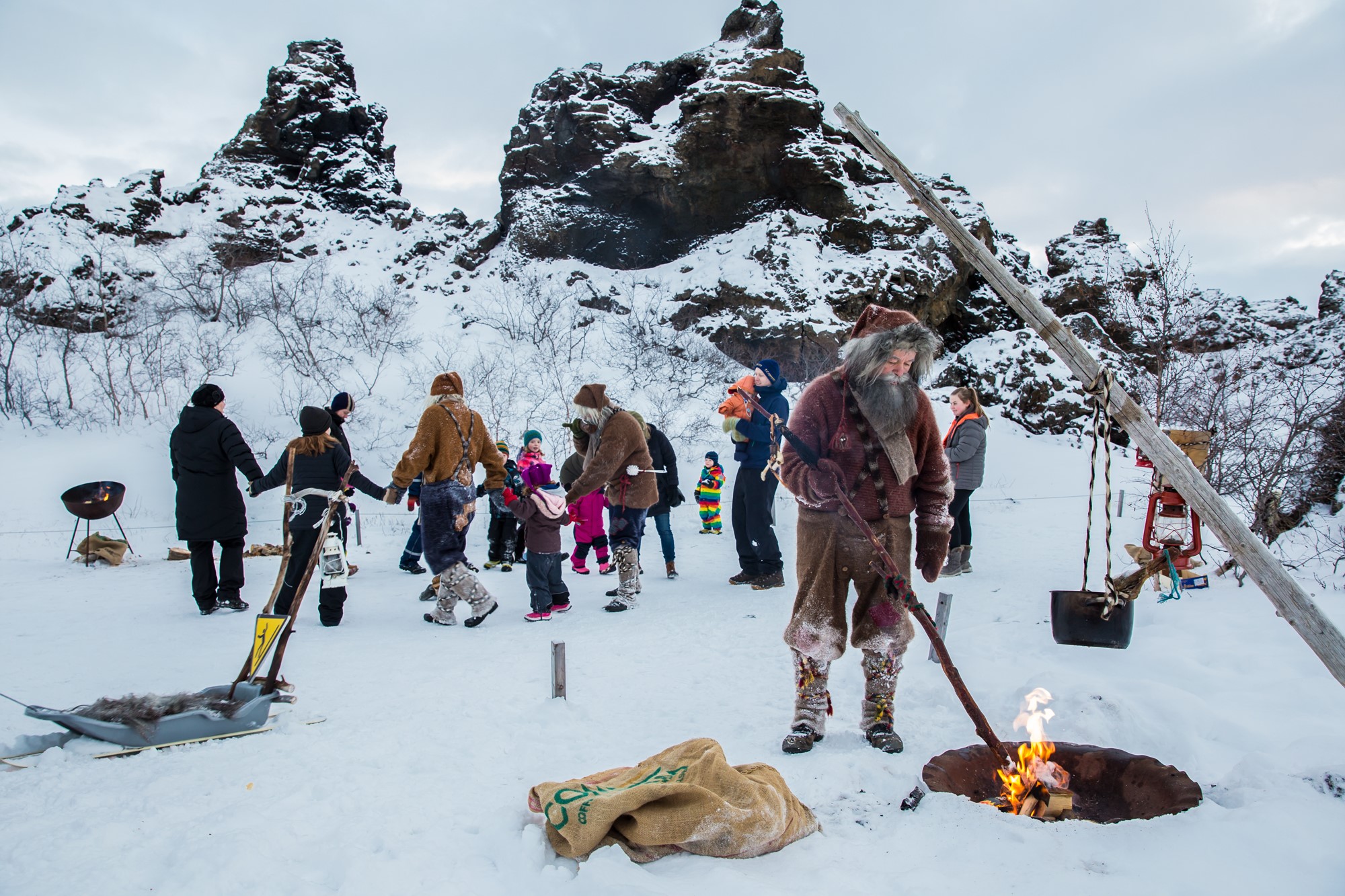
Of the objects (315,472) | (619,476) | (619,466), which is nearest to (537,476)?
(619,466)

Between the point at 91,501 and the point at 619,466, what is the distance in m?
6.21

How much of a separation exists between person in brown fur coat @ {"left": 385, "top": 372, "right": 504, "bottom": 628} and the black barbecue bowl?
468 cm

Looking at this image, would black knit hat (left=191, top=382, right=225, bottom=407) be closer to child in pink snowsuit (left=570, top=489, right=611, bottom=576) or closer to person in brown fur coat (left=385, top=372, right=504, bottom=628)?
person in brown fur coat (left=385, top=372, right=504, bottom=628)

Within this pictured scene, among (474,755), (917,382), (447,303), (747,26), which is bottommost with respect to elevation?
(474,755)

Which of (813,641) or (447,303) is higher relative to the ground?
(447,303)

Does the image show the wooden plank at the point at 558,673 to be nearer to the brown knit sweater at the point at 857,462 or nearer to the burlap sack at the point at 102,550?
the brown knit sweater at the point at 857,462

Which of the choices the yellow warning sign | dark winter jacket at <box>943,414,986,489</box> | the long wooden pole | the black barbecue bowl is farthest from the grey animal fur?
dark winter jacket at <box>943,414,986,489</box>

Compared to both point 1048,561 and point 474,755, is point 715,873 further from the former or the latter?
point 1048,561

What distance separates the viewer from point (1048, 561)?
7660 mm

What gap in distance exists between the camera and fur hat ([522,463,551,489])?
6090 mm

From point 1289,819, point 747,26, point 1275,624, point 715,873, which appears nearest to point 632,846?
point 715,873

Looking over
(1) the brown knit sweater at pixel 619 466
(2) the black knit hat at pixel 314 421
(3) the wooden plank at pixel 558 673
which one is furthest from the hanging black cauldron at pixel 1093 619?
(2) the black knit hat at pixel 314 421

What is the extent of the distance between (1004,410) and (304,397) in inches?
834

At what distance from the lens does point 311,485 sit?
5.81 m
